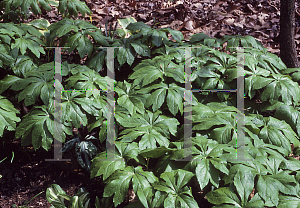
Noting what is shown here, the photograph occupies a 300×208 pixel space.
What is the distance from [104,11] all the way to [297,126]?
3.58 meters

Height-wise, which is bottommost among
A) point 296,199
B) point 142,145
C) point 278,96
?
point 296,199

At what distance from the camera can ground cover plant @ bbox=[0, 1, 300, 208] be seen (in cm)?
167

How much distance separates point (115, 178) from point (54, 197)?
24.0 inches

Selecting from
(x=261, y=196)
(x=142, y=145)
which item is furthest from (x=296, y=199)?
(x=142, y=145)

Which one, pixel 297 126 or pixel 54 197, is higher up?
pixel 297 126

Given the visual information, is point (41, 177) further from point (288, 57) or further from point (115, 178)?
point (288, 57)

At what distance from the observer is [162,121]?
83.0 inches

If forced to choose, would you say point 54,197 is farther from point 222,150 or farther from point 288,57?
point 288,57

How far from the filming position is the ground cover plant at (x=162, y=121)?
65.7 inches

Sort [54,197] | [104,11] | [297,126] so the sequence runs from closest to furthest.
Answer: [54,197]
[297,126]
[104,11]

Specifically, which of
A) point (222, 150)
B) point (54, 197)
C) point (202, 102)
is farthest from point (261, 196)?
point (54, 197)

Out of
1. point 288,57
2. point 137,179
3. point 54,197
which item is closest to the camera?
point 137,179

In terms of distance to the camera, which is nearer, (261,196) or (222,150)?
(261,196)

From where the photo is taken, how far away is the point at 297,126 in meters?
2.27
